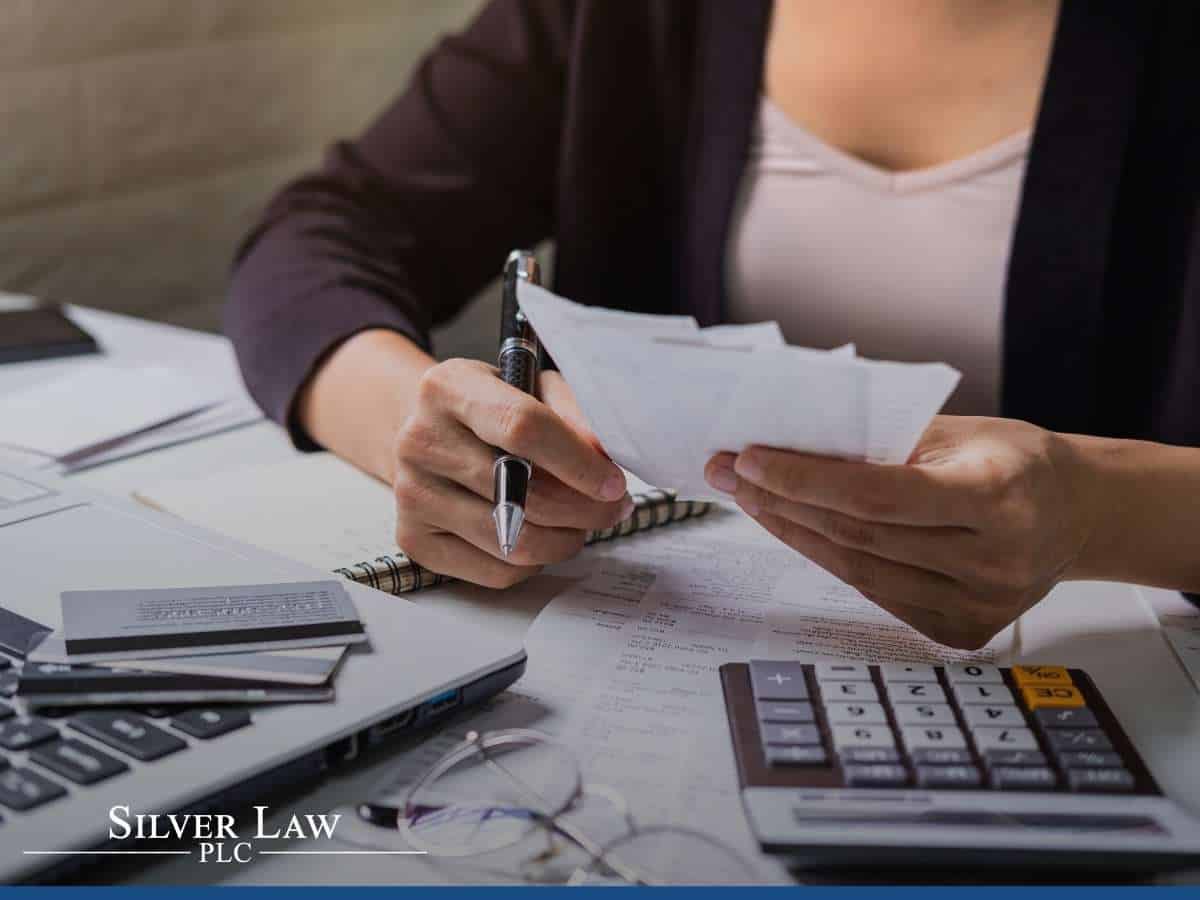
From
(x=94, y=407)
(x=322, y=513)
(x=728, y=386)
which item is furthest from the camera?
(x=94, y=407)

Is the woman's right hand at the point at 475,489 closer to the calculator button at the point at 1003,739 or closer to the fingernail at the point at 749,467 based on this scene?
the fingernail at the point at 749,467

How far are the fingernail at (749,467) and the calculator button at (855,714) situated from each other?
4.1 inches

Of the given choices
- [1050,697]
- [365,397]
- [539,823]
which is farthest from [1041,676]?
[365,397]

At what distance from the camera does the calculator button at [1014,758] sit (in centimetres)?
51

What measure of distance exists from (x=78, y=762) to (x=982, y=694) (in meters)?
0.35

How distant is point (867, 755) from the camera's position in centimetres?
51

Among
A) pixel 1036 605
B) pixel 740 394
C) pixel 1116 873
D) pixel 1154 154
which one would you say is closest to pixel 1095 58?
pixel 1154 154

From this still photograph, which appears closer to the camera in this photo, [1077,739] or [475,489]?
[1077,739]

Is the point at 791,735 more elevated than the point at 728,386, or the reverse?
the point at 728,386

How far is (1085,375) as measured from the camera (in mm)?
1055

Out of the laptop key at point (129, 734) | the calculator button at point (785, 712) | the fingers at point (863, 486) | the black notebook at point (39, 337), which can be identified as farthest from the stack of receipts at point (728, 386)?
the black notebook at point (39, 337)

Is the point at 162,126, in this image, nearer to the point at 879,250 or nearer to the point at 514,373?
the point at 879,250

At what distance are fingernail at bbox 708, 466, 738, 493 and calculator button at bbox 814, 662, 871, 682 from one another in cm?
9

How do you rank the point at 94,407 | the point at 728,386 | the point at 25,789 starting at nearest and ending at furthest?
the point at 25,789
the point at 728,386
the point at 94,407
